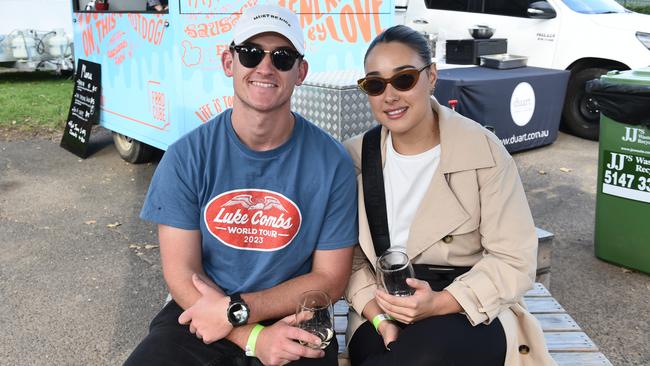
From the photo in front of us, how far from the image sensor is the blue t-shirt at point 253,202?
2252 millimetres

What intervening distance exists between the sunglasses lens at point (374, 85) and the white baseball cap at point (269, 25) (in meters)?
0.29

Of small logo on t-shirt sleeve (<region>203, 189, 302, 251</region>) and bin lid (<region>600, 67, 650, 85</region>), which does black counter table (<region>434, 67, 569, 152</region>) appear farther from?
small logo on t-shirt sleeve (<region>203, 189, 302, 251</region>)

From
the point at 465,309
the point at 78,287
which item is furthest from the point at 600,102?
the point at 78,287

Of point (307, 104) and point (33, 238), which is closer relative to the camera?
point (307, 104)

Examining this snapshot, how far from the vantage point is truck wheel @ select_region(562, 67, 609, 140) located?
8008mm

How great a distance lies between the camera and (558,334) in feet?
8.64

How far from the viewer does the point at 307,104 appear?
12.7 feet

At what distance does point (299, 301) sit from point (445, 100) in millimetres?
5166

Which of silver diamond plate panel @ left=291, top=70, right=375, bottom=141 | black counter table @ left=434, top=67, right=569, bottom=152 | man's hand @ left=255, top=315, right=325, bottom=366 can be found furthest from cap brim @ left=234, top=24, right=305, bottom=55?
black counter table @ left=434, top=67, right=569, bottom=152

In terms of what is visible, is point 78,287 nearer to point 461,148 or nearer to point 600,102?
point 461,148

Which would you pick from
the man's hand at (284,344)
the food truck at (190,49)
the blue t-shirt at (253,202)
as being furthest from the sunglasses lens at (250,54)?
the food truck at (190,49)

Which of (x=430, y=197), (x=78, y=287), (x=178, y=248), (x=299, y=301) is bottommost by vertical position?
(x=78, y=287)

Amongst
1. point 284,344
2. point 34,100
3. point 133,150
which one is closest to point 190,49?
point 133,150

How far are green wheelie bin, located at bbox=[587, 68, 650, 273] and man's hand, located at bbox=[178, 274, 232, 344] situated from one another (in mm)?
3012
